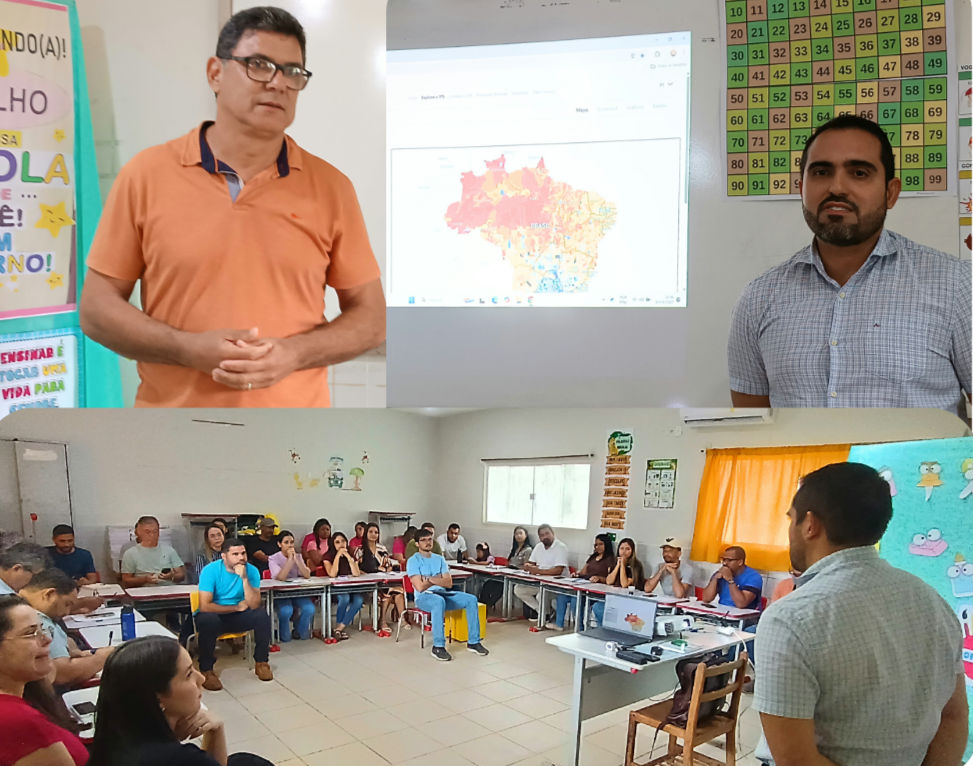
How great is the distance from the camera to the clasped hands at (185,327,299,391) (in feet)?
4.63

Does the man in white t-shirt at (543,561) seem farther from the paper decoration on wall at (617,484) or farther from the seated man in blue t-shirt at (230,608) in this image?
the seated man in blue t-shirt at (230,608)

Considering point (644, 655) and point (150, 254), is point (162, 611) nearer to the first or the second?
point (150, 254)

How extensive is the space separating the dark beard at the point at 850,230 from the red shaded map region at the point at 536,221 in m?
0.40

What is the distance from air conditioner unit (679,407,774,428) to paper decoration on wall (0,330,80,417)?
1.22m

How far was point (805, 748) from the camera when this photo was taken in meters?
1.20

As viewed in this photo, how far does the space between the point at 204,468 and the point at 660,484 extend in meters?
0.84

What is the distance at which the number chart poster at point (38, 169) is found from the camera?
4.93 ft

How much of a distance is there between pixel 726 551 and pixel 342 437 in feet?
2.37

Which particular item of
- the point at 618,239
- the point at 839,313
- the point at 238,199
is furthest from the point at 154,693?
the point at 839,313

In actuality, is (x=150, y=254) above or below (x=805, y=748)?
above

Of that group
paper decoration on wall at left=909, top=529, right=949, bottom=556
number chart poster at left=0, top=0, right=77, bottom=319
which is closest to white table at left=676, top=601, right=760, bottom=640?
paper decoration on wall at left=909, top=529, right=949, bottom=556

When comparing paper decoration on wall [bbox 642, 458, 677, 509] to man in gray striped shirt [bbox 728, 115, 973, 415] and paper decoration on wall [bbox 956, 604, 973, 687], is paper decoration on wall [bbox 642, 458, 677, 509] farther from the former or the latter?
paper decoration on wall [bbox 956, 604, 973, 687]

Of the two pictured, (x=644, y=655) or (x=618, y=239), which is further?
(x=618, y=239)

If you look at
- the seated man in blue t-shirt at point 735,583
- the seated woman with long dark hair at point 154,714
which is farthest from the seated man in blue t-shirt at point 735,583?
the seated woman with long dark hair at point 154,714
